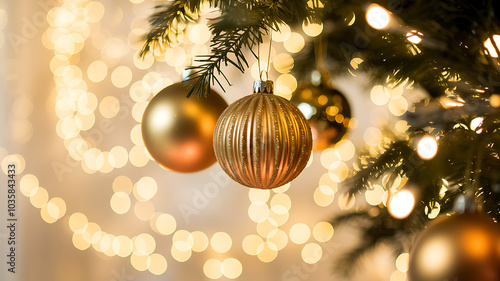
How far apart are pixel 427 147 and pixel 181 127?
11.1 inches

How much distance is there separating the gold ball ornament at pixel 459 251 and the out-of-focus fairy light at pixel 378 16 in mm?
208

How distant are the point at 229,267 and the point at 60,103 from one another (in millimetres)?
698

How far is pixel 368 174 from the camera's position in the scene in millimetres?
604

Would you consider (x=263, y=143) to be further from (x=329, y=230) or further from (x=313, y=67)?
(x=329, y=230)

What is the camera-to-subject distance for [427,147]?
51 cm

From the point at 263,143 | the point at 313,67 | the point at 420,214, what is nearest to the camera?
the point at 263,143

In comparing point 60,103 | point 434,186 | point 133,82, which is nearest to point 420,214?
point 434,186

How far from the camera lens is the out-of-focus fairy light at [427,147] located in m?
0.50

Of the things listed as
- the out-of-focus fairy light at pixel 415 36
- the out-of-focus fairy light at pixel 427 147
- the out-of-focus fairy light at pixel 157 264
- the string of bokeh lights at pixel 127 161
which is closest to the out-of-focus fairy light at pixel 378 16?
the out-of-focus fairy light at pixel 415 36

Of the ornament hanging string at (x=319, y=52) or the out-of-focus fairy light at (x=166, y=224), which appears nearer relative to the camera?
the ornament hanging string at (x=319, y=52)

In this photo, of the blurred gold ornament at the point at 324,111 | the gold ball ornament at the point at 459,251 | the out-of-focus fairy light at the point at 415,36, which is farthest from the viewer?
the blurred gold ornament at the point at 324,111

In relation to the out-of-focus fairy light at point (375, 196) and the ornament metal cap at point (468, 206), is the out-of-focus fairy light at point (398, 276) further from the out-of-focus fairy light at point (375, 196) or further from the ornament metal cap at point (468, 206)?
the ornament metal cap at point (468, 206)

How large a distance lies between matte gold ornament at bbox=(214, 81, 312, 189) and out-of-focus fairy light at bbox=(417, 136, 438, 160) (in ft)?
0.43

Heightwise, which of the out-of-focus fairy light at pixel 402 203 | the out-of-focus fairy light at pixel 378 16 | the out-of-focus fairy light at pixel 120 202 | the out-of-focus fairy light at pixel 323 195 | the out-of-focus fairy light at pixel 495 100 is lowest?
the out-of-focus fairy light at pixel 323 195
